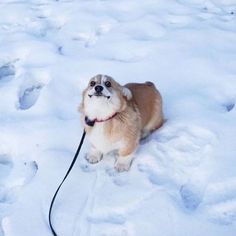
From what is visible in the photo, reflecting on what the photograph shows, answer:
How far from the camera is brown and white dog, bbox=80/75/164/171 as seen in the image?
2484 millimetres

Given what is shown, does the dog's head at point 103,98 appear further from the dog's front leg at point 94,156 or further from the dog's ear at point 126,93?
the dog's front leg at point 94,156

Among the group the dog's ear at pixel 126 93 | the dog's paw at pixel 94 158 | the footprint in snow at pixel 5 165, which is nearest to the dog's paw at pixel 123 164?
the dog's paw at pixel 94 158

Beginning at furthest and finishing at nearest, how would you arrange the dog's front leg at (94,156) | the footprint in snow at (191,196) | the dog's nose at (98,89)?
the dog's front leg at (94,156) → the footprint in snow at (191,196) → the dog's nose at (98,89)

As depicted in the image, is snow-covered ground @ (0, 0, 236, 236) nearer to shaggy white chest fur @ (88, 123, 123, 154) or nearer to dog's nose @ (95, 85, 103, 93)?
shaggy white chest fur @ (88, 123, 123, 154)

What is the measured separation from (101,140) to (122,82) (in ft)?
3.36

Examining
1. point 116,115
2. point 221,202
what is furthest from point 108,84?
point 221,202

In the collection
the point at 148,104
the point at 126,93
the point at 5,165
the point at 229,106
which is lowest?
the point at 5,165

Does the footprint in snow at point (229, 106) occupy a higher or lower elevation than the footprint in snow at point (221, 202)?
higher

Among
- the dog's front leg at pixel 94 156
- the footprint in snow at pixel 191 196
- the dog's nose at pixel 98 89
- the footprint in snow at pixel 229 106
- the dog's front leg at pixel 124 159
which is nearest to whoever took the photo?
the dog's nose at pixel 98 89

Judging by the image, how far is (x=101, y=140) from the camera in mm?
2645

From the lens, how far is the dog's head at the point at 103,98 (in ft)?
7.98

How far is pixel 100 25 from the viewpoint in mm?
4438

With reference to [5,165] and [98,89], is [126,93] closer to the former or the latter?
[98,89]

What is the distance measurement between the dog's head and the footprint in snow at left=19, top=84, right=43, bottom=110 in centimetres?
94
